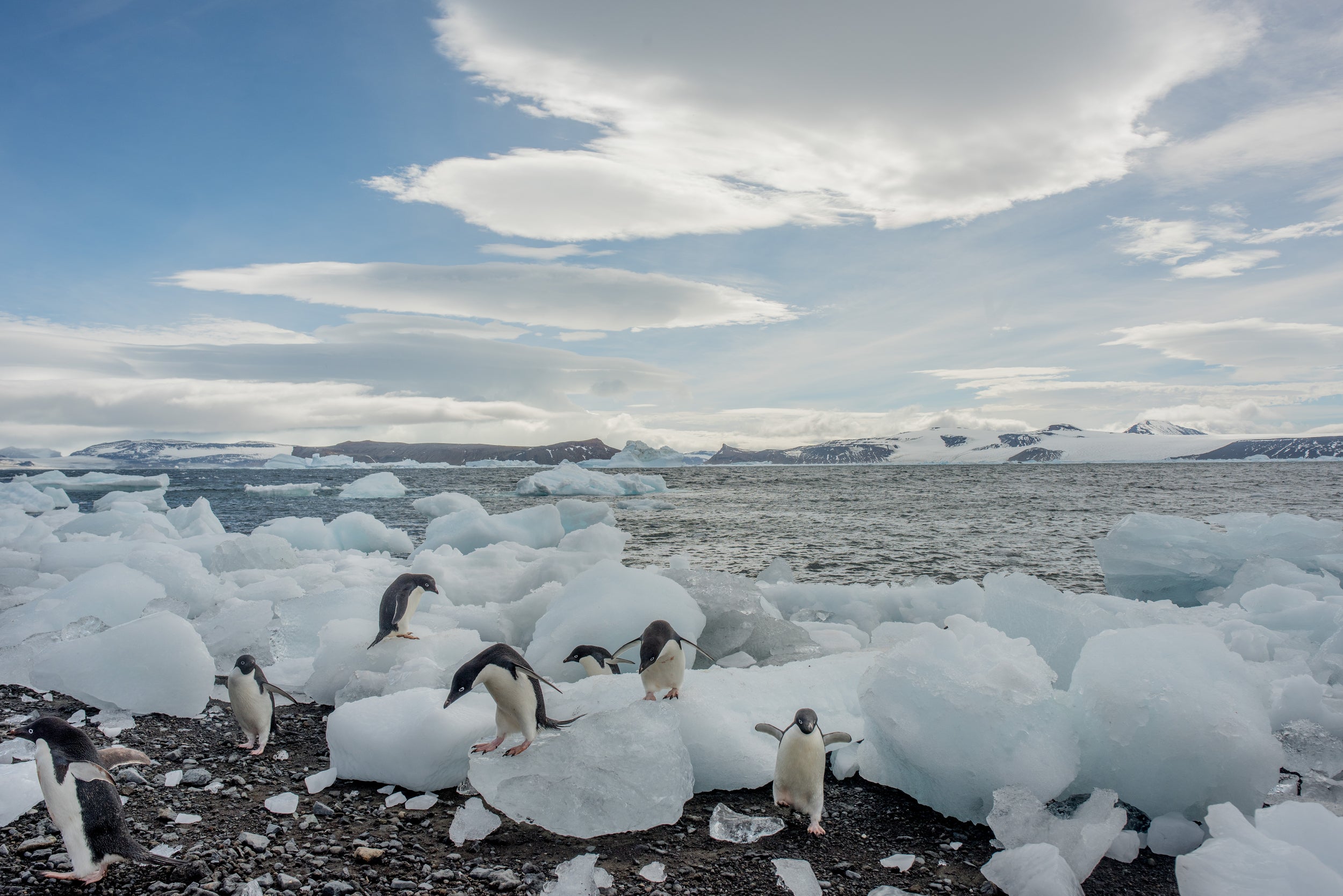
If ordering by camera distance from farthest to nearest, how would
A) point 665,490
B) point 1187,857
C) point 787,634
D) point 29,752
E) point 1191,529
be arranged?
point 665,490 < point 1191,529 < point 787,634 < point 29,752 < point 1187,857

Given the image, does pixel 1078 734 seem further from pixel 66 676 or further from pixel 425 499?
pixel 425 499

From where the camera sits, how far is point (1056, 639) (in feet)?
16.3

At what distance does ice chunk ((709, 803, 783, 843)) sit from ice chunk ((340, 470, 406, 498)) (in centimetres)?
3707

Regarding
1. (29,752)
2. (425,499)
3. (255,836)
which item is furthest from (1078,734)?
(425,499)

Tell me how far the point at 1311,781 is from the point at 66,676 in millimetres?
7987

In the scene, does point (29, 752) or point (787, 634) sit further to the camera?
point (787, 634)

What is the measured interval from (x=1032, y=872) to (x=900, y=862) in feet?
1.84

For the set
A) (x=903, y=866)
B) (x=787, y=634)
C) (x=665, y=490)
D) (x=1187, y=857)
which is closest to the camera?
(x=1187, y=857)

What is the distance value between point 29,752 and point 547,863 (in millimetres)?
3143

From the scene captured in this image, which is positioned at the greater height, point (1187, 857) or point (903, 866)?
point (1187, 857)

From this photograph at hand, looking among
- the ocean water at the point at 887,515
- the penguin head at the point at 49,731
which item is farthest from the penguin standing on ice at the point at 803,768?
the ocean water at the point at 887,515

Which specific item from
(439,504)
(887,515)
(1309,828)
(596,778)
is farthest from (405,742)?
(887,515)

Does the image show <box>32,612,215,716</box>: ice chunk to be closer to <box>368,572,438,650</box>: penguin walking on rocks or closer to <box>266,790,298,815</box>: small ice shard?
<box>368,572,438,650</box>: penguin walking on rocks

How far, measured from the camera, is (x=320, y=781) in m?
3.84
